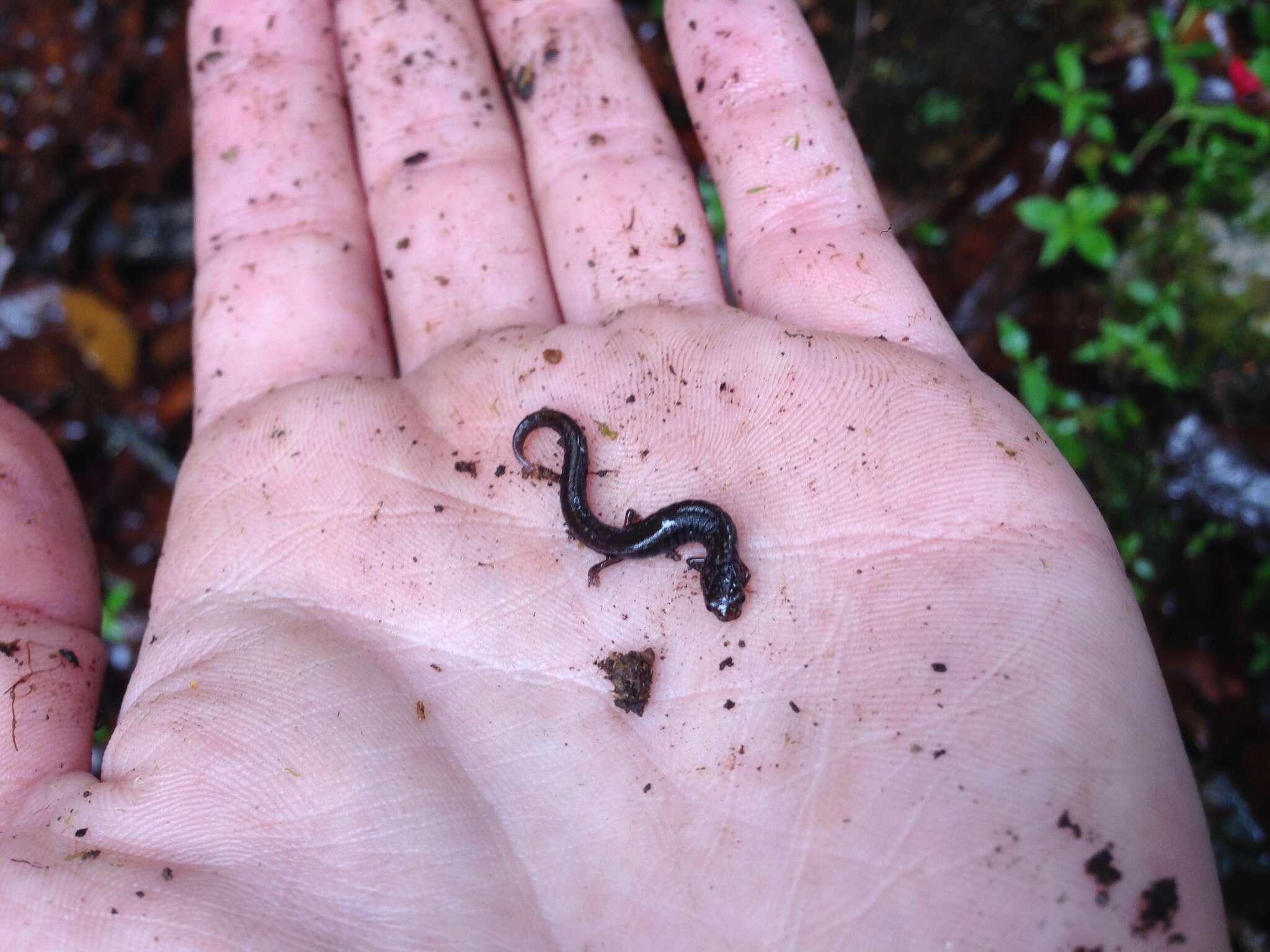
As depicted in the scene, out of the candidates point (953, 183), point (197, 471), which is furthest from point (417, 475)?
point (953, 183)

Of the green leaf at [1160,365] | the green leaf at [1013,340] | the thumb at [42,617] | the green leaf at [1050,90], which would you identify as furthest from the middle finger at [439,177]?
the green leaf at [1160,365]

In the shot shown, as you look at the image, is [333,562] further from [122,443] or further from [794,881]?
[122,443]

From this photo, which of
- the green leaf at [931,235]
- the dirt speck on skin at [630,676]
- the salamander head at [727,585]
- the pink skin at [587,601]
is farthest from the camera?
the green leaf at [931,235]

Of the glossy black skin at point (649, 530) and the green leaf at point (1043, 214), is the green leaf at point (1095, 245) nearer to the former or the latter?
the green leaf at point (1043, 214)

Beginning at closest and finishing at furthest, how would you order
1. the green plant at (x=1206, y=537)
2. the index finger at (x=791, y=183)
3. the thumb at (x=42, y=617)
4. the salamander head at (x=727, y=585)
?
1. the thumb at (x=42, y=617)
2. the salamander head at (x=727, y=585)
3. the index finger at (x=791, y=183)
4. the green plant at (x=1206, y=537)

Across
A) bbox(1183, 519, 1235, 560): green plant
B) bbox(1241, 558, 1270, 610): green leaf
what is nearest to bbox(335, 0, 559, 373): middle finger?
bbox(1183, 519, 1235, 560): green plant

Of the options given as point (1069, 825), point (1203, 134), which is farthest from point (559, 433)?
point (1203, 134)
